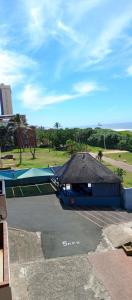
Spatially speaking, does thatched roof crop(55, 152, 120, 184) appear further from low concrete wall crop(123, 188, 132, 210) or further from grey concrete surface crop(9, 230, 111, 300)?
grey concrete surface crop(9, 230, 111, 300)

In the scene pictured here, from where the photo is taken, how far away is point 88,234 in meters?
26.0

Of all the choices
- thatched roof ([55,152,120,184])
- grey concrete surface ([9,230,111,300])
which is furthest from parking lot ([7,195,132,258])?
thatched roof ([55,152,120,184])

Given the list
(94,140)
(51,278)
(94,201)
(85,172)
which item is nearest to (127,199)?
(94,201)

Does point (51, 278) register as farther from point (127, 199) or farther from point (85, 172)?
point (85, 172)

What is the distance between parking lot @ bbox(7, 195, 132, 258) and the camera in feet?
78.0

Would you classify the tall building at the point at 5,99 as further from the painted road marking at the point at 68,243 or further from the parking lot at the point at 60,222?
the painted road marking at the point at 68,243

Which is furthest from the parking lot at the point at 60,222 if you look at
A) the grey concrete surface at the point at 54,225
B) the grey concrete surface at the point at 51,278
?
the grey concrete surface at the point at 51,278

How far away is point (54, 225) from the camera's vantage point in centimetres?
2823

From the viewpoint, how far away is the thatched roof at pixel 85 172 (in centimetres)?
3497

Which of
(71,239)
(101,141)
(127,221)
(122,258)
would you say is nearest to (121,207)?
(127,221)

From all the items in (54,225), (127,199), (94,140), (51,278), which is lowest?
(51,278)

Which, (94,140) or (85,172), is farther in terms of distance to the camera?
(94,140)

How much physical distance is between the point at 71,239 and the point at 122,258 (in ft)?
15.4

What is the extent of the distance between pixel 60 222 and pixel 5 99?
143m
